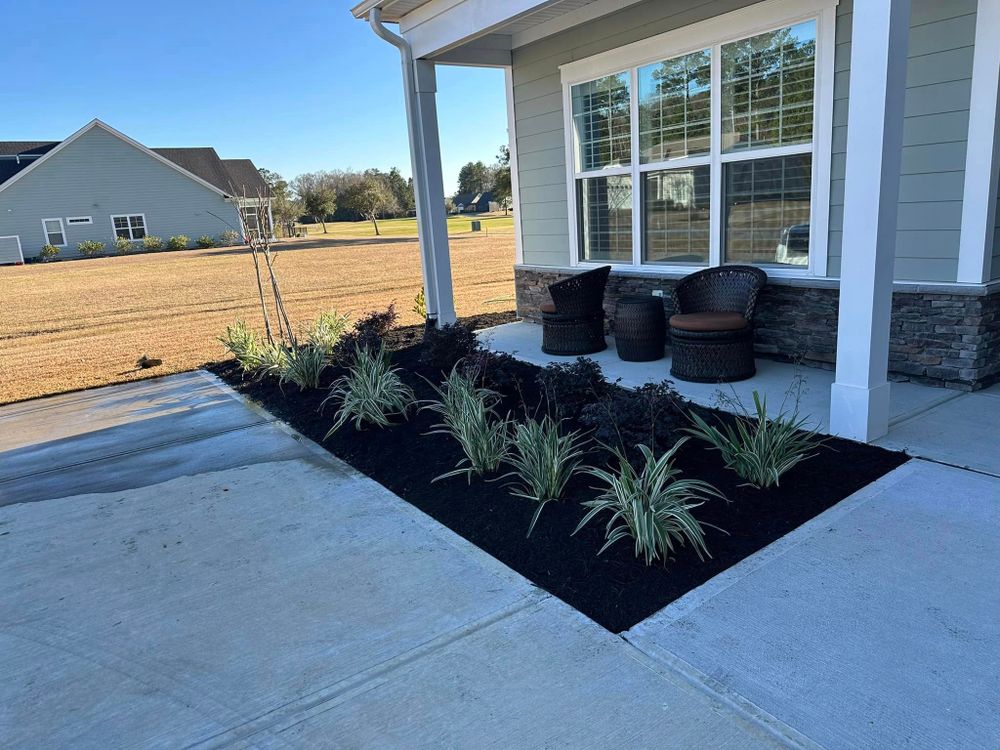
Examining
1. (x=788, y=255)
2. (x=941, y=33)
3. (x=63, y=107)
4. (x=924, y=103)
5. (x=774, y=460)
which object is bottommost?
(x=774, y=460)

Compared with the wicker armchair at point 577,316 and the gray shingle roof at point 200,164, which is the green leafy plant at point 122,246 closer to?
the gray shingle roof at point 200,164

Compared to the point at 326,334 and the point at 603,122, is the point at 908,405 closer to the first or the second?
the point at 603,122

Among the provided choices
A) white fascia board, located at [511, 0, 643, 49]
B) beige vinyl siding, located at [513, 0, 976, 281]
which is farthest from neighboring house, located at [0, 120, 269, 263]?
beige vinyl siding, located at [513, 0, 976, 281]

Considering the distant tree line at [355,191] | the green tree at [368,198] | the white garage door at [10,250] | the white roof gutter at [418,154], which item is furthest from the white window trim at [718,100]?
the green tree at [368,198]

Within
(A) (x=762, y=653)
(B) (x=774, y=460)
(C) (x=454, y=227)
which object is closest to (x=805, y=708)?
(A) (x=762, y=653)

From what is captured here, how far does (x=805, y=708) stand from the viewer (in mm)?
2047

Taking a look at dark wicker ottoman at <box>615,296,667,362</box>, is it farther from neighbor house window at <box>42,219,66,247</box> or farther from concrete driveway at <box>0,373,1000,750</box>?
neighbor house window at <box>42,219,66,247</box>

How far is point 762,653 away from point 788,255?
4234 millimetres

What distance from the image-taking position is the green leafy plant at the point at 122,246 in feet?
107

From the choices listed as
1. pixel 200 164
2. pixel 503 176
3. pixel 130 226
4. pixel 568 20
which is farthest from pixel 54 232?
pixel 568 20

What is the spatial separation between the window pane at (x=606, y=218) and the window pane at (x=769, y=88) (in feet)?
4.62

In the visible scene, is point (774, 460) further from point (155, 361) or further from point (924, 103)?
point (155, 361)

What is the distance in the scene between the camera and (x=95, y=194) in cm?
3294

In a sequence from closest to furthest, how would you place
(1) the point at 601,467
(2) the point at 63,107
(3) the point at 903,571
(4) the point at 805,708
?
1. (4) the point at 805,708
2. (3) the point at 903,571
3. (1) the point at 601,467
4. (2) the point at 63,107
